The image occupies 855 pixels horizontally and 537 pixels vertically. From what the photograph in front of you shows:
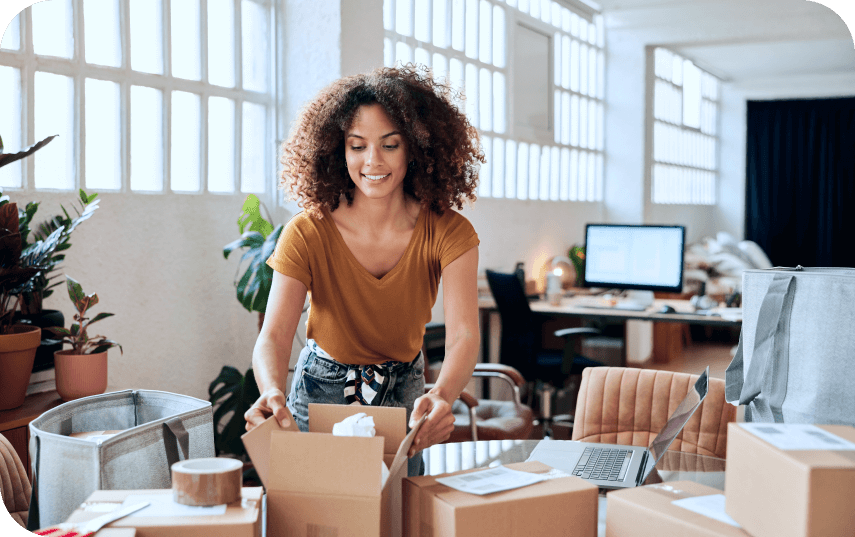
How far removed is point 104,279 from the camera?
2.71m

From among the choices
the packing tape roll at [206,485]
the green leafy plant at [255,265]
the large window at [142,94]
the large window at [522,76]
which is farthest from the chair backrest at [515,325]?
the packing tape roll at [206,485]

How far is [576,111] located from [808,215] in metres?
6.49

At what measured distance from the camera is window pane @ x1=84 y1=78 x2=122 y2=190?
2.68 m

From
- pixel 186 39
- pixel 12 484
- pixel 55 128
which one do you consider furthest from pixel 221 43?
pixel 12 484

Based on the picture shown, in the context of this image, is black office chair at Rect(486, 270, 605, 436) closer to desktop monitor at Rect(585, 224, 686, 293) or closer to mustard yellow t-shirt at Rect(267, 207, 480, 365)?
desktop monitor at Rect(585, 224, 686, 293)

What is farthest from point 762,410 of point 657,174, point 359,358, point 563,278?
point 657,174

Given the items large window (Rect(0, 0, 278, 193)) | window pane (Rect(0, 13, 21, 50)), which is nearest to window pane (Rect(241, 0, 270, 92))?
large window (Rect(0, 0, 278, 193))

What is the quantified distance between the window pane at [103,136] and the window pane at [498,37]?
119 inches

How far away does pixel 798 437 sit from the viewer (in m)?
0.98

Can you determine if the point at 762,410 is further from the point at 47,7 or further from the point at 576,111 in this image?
the point at 576,111

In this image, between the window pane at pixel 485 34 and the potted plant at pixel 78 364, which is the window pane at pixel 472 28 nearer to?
the window pane at pixel 485 34

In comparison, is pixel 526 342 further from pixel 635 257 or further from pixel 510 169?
pixel 510 169

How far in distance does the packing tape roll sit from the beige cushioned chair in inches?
31.0

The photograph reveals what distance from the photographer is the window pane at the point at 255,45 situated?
3.38 meters
